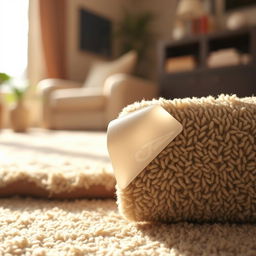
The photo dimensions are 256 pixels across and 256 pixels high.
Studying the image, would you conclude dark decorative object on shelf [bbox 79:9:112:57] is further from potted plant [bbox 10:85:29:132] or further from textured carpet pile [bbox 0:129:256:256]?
textured carpet pile [bbox 0:129:256:256]

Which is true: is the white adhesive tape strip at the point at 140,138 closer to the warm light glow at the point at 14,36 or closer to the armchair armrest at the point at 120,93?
the armchair armrest at the point at 120,93

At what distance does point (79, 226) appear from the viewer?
0.50 metres

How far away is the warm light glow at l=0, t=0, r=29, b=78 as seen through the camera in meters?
4.04

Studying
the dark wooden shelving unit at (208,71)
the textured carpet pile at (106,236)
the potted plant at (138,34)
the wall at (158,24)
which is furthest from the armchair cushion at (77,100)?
the textured carpet pile at (106,236)

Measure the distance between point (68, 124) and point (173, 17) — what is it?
7.65 ft

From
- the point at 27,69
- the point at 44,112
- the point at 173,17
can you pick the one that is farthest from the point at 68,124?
the point at 173,17

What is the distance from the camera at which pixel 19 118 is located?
3.28 meters

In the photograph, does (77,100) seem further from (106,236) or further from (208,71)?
(106,236)

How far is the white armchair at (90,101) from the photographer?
120 inches

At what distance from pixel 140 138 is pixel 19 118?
302 cm

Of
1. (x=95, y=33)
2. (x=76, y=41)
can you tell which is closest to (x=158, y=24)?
(x=95, y=33)

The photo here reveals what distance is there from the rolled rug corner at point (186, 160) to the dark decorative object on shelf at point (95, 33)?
4247 mm

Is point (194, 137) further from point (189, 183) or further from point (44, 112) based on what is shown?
point (44, 112)

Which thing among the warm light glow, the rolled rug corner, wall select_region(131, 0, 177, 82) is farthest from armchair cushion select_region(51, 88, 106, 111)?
the rolled rug corner
